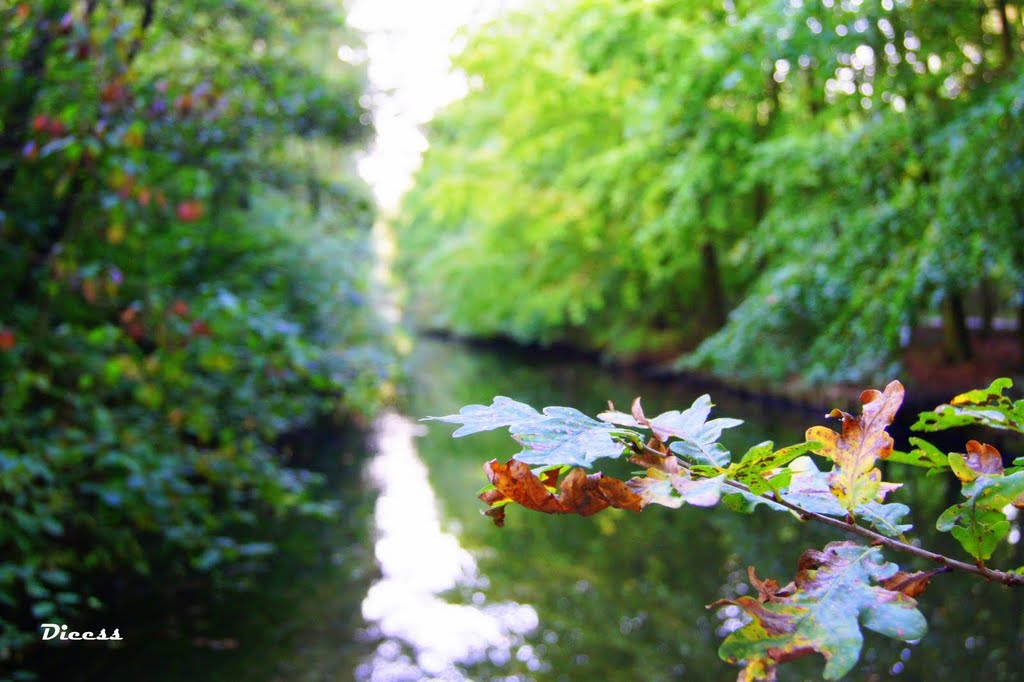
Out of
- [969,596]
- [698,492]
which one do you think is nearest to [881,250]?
[969,596]

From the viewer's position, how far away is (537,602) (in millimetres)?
5758

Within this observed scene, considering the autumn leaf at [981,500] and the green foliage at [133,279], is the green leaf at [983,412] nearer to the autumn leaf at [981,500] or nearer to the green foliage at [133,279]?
the autumn leaf at [981,500]

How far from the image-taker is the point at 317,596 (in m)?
5.80

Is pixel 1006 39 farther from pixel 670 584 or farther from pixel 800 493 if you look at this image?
pixel 800 493

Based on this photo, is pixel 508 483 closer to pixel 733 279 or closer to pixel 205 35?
pixel 205 35

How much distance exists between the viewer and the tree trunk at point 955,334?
31.0 feet

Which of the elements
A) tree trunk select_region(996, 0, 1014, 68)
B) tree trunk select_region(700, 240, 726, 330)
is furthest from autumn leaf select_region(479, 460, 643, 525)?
tree trunk select_region(700, 240, 726, 330)

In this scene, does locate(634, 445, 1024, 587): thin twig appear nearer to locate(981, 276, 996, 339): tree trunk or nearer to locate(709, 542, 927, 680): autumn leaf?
locate(709, 542, 927, 680): autumn leaf

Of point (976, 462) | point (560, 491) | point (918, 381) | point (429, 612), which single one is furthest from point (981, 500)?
point (918, 381)

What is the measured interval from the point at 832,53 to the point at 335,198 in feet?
12.9

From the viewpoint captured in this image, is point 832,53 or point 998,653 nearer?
point 998,653

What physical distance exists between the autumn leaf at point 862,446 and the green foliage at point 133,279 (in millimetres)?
2691

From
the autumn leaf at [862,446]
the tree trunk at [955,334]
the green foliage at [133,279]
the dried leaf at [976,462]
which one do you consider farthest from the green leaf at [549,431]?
the tree trunk at [955,334]

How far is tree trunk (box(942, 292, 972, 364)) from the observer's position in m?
9.45
